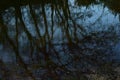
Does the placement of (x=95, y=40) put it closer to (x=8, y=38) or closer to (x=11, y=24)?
(x=8, y=38)

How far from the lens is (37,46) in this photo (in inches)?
623

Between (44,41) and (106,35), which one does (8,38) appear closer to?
(44,41)

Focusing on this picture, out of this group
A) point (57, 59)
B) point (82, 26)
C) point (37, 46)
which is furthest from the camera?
point (82, 26)

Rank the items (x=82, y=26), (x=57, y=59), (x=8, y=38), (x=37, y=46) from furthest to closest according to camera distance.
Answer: (x=82, y=26) → (x=8, y=38) → (x=37, y=46) → (x=57, y=59)

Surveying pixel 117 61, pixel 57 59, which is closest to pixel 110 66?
pixel 117 61

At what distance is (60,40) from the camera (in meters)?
16.4

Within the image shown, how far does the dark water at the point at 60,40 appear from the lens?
1273 cm

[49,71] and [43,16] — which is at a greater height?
[43,16]

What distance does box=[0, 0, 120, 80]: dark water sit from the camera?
1273 centimetres

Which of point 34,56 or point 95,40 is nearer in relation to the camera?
point 34,56

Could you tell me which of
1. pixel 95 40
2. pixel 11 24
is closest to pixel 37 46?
pixel 95 40

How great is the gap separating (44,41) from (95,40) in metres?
2.85

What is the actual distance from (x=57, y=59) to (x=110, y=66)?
104 inches

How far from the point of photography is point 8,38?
56.9 ft
